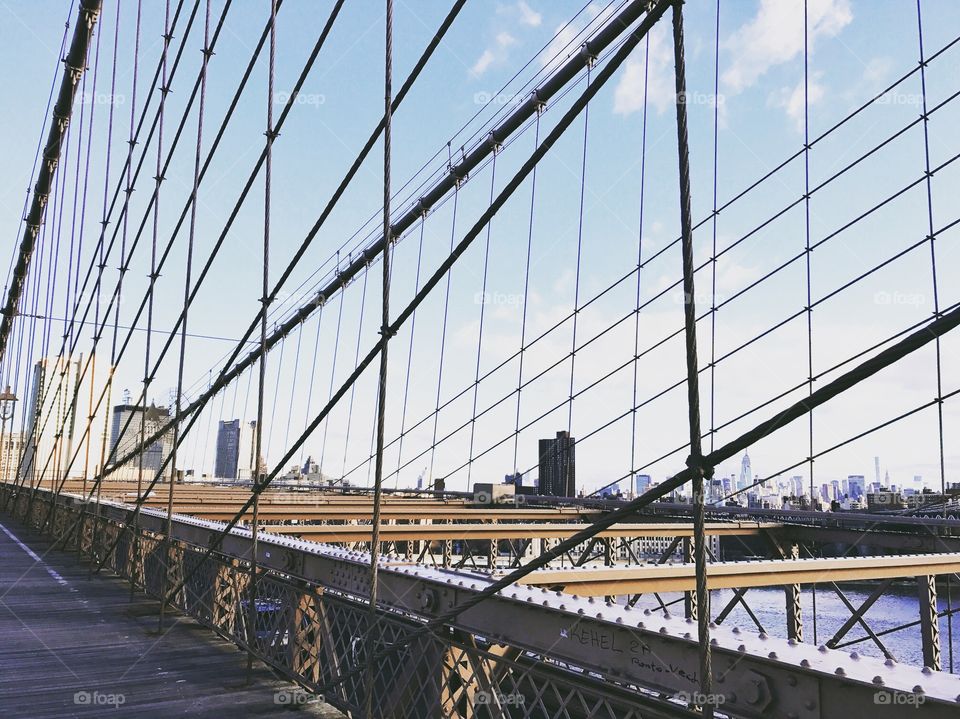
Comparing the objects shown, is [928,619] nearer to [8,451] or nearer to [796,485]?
[796,485]

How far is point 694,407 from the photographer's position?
2.19 m

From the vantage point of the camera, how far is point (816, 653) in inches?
74.9

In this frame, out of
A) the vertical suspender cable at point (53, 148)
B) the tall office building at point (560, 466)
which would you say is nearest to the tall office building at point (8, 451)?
the vertical suspender cable at point (53, 148)

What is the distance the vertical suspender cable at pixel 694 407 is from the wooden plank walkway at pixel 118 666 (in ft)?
8.36

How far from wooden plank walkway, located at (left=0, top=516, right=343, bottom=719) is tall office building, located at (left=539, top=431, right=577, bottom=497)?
9775mm

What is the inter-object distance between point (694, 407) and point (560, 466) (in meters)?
15.1

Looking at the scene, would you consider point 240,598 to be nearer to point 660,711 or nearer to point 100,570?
point 660,711

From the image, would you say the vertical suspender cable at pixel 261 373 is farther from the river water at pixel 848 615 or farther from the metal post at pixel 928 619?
the river water at pixel 848 615

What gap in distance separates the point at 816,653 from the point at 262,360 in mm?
4090

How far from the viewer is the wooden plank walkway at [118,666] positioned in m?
4.13

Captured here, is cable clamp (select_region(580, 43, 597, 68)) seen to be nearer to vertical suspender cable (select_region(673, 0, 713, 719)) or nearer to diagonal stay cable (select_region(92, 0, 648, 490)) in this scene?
diagonal stay cable (select_region(92, 0, 648, 490))

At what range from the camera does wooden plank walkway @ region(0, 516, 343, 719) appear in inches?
163

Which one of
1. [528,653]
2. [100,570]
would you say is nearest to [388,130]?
[528,653]

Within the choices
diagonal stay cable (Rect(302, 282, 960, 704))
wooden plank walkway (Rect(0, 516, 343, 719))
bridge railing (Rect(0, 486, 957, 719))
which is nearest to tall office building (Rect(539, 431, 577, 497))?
wooden plank walkway (Rect(0, 516, 343, 719))
